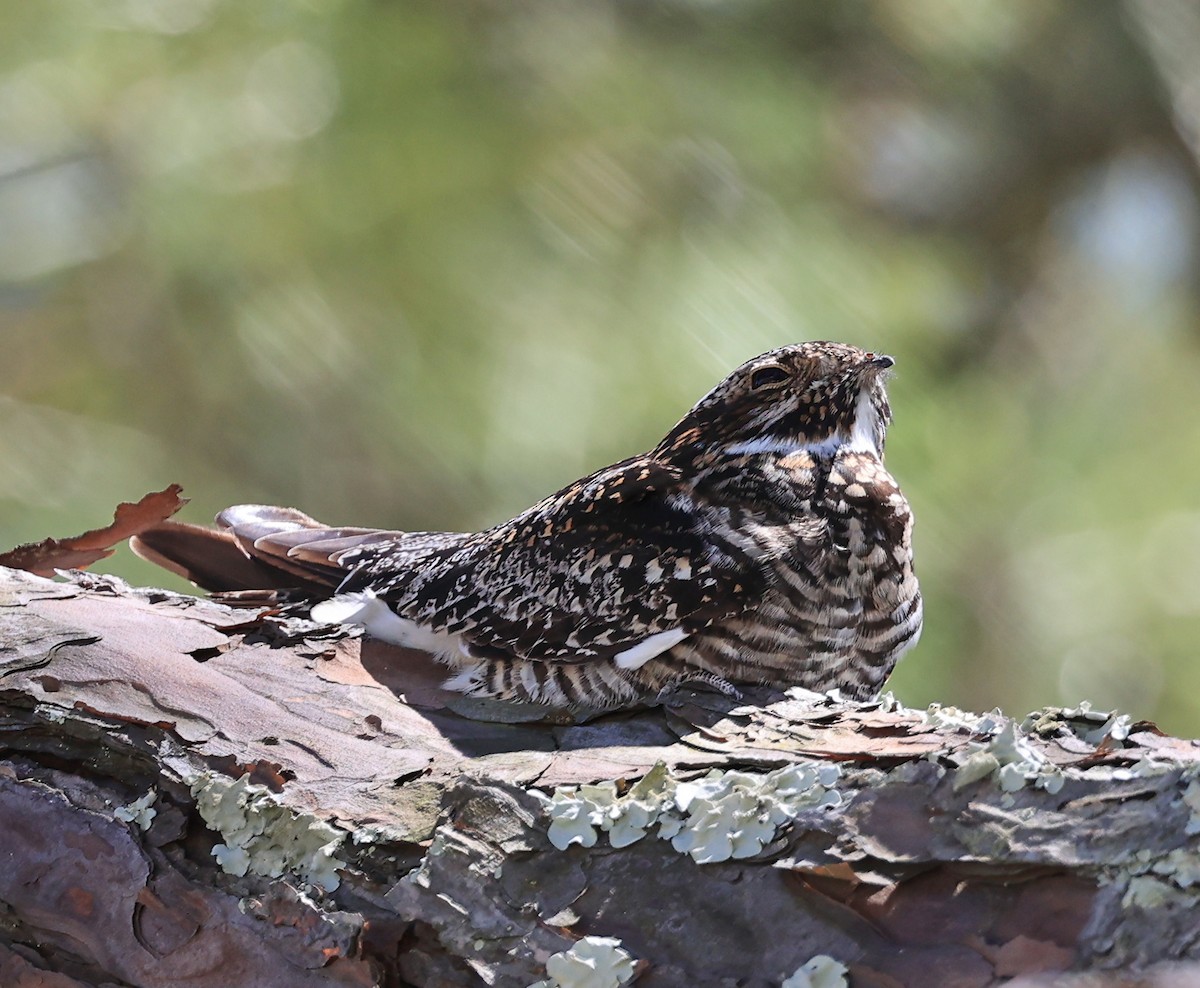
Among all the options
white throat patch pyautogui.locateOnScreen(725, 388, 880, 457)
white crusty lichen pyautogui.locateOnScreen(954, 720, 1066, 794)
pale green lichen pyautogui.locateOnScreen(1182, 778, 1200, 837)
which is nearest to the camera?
pale green lichen pyautogui.locateOnScreen(1182, 778, 1200, 837)

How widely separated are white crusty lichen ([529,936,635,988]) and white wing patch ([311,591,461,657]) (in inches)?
34.3

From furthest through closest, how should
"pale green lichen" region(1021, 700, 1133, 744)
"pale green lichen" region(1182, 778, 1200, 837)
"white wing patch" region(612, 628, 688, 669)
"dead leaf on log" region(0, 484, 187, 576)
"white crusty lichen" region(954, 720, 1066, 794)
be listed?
"dead leaf on log" region(0, 484, 187, 576) < "white wing patch" region(612, 628, 688, 669) < "pale green lichen" region(1021, 700, 1133, 744) < "white crusty lichen" region(954, 720, 1066, 794) < "pale green lichen" region(1182, 778, 1200, 837)

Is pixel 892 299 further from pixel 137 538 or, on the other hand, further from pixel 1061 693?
pixel 137 538

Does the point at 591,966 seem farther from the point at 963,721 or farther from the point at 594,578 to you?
the point at 594,578

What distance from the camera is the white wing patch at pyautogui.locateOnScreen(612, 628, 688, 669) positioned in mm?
2066

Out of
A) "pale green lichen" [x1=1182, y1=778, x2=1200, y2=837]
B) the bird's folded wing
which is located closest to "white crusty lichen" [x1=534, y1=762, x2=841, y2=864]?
"pale green lichen" [x1=1182, y1=778, x2=1200, y2=837]

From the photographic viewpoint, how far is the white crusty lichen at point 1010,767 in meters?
1.39

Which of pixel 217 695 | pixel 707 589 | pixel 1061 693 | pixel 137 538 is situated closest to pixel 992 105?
pixel 1061 693

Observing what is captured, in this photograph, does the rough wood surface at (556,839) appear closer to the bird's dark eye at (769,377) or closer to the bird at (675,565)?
the bird at (675,565)

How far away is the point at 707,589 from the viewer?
2094 millimetres

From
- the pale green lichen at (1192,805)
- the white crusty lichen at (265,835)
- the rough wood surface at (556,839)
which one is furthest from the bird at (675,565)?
the pale green lichen at (1192,805)

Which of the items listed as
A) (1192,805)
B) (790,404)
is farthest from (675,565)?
(1192,805)

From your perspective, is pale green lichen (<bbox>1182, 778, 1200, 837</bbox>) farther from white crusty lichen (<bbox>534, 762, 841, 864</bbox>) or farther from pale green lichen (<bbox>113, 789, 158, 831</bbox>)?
pale green lichen (<bbox>113, 789, 158, 831</bbox>)

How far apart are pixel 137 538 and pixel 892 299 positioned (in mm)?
2808
